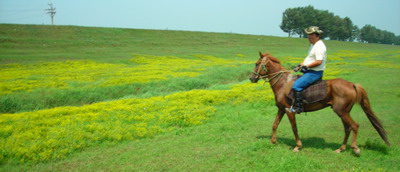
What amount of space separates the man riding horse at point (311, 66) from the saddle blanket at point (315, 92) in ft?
0.39

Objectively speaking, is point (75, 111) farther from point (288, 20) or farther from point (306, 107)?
point (288, 20)

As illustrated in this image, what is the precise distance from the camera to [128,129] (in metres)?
12.1

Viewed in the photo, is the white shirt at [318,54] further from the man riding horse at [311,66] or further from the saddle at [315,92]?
the saddle at [315,92]

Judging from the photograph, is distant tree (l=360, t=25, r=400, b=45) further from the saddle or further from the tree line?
the saddle

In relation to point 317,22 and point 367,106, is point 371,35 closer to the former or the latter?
point 317,22

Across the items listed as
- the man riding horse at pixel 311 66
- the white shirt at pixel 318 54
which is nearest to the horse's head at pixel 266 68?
the man riding horse at pixel 311 66

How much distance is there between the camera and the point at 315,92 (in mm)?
9203

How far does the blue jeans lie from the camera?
29.9ft

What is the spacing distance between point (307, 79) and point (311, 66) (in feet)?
1.58

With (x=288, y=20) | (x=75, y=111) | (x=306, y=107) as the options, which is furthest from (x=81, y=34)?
(x=288, y=20)

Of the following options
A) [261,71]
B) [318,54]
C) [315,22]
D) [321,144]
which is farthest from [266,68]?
[315,22]

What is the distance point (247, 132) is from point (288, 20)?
13709 centimetres

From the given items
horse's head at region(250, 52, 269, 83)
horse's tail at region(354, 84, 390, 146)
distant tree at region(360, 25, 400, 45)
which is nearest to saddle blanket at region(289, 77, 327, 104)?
horse's tail at region(354, 84, 390, 146)

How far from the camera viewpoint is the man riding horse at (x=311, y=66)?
879cm
